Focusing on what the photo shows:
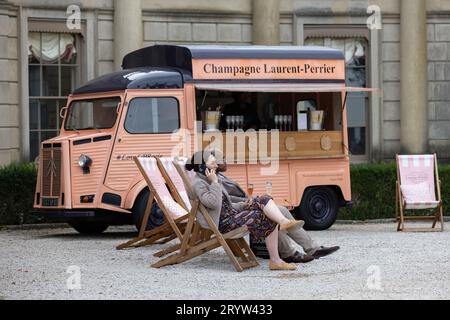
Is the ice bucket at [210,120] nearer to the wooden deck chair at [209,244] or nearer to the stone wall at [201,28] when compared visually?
the wooden deck chair at [209,244]

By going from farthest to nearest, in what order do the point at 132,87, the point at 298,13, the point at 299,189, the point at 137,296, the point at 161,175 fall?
the point at 298,13 < the point at 299,189 < the point at 132,87 < the point at 161,175 < the point at 137,296

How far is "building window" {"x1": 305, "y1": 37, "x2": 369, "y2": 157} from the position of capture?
2414 centimetres

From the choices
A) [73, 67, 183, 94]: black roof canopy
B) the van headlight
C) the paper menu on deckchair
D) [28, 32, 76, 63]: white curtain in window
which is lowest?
the paper menu on deckchair

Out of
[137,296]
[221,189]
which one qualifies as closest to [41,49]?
[221,189]

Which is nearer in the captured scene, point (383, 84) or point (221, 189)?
point (221, 189)

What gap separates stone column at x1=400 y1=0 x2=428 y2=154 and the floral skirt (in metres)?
11.9

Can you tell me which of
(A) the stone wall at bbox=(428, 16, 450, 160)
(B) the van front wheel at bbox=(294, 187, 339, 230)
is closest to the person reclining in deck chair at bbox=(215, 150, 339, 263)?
(B) the van front wheel at bbox=(294, 187, 339, 230)

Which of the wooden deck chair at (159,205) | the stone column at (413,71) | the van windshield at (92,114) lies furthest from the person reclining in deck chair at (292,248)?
the stone column at (413,71)

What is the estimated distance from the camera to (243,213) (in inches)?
501

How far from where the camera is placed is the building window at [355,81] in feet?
79.2

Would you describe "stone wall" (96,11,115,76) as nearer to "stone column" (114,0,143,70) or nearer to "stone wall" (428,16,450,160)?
"stone column" (114,0,143,70)

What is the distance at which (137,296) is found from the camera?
10.6 m

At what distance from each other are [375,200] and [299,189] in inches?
138

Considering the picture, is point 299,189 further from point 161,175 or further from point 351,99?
point 351,99
